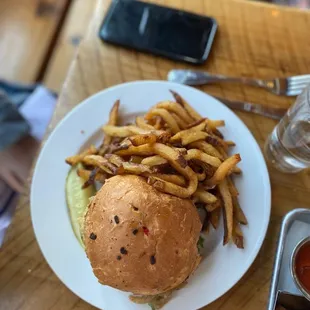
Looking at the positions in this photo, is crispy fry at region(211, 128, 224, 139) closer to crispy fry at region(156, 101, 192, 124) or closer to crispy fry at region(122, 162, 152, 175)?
crispy fry at region(156, 101, 192, 124)

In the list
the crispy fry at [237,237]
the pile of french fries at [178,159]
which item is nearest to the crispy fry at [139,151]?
the pile of french fries at [178,159]

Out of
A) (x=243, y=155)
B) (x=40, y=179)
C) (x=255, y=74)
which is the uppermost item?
(x=255, y=74)

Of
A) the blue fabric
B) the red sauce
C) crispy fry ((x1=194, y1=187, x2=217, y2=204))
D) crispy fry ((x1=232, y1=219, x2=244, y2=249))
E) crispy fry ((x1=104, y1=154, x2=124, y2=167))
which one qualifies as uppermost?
crispy fry ((x1=104, y1=154, x2=124, y2=167))

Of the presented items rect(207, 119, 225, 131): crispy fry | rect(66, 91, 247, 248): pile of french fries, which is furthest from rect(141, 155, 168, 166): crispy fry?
rect(207, 119, 225, 131): crispy fry

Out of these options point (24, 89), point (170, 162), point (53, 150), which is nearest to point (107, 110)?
point (53, 150)

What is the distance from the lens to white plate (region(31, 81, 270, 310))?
123 centimetres

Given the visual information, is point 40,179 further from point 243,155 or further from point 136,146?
point 243,155

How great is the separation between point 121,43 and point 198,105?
42 cm

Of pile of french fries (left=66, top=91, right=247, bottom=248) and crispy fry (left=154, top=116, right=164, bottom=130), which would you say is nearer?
pile of french fries (left=66, top=91, right=247, bottom=248)

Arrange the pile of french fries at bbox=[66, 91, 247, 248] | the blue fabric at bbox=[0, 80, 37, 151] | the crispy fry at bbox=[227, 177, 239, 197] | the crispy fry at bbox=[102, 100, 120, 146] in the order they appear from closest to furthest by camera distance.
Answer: the pile of french fries at bbox=[66, 91, 247, 248]
the crispy fry at bbox=[227, 177, 239, 197]
the crispy fry at bbox=[102, 100, 120, 146]
the blue fabric at bbox=[0, 80, 37, 151]

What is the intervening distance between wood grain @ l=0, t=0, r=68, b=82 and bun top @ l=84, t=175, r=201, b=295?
1.22 meters

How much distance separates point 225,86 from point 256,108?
0.47ft

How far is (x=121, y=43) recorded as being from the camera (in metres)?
1.61

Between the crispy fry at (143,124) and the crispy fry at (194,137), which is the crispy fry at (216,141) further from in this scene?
the crispy fry at (143,124)
